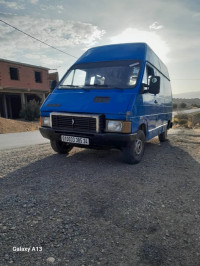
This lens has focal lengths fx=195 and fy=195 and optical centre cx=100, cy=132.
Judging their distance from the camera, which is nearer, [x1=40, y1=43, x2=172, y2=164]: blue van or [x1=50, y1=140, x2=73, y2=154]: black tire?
[x1=40, y1=43, x2=172, y2=164]: blue van

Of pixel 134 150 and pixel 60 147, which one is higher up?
pixel 134 150

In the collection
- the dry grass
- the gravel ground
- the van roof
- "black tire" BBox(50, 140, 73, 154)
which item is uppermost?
the van roof

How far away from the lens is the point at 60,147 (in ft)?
17.4

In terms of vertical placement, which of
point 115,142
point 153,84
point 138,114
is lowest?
point 115,142

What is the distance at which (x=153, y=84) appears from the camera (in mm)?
4641

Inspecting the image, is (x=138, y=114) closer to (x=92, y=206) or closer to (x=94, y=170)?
(x=94, y=170)

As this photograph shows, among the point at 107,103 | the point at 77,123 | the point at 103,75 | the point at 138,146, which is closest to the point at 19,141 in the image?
the point at 77,123

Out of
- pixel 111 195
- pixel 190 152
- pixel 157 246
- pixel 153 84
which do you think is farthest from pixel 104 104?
pixel 190 152

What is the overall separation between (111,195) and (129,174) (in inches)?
39.5

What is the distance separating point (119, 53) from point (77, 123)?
2299 millimetres

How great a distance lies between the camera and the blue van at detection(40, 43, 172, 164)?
13.4 feet

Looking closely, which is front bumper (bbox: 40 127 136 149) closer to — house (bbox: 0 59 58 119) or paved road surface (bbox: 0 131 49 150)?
paved road surface (bbox: 0 131 49 150)

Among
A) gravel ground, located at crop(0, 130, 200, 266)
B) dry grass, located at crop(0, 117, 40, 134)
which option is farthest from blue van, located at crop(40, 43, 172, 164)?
dry grass, located at crop(0, 117, 40, 134)

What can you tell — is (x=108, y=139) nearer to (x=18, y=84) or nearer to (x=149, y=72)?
(x=149, y=72)
